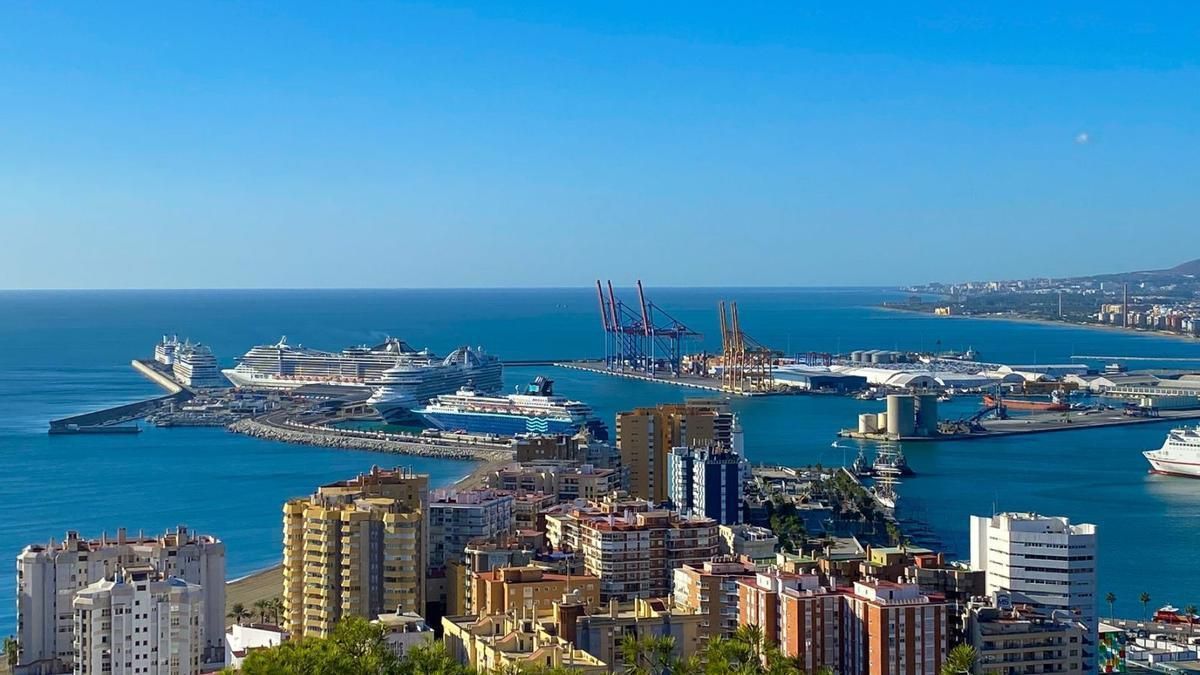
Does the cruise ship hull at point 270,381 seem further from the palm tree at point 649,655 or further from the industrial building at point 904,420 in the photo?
the palm tree at point 649,655

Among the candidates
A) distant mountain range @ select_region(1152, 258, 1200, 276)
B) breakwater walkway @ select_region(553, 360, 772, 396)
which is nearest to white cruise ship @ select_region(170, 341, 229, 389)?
breakwater walkway @ select_region(553, 360, 772, 396)

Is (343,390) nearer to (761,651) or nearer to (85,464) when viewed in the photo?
(85,464)

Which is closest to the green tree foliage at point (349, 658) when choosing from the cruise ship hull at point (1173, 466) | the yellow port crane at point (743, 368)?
the cruise ship hull at point (1173, 466)

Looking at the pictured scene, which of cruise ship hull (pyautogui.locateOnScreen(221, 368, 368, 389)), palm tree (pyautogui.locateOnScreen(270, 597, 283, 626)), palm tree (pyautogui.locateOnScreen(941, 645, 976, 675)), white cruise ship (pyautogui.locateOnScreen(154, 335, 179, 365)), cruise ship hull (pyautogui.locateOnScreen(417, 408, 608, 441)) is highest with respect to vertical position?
white cruise ship (pyautogui.locateOnScreen(154, 335, 179, 365))

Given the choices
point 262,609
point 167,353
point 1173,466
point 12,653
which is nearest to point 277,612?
point 262,609

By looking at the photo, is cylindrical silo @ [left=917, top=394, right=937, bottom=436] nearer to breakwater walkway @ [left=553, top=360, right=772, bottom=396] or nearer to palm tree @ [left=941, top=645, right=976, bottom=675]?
breakwater walkway @ [left=553, top=360, right=772, bottom=396]

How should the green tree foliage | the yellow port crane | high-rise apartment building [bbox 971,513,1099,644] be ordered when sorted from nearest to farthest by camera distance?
the green tree foliage → high-rise apartment building [bbox 971,513,1099,644] → the yellow port crane

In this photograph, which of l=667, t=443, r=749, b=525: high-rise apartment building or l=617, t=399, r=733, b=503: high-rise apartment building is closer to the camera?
l=667, t=443, r=749, b=525: high-rise apartment building
